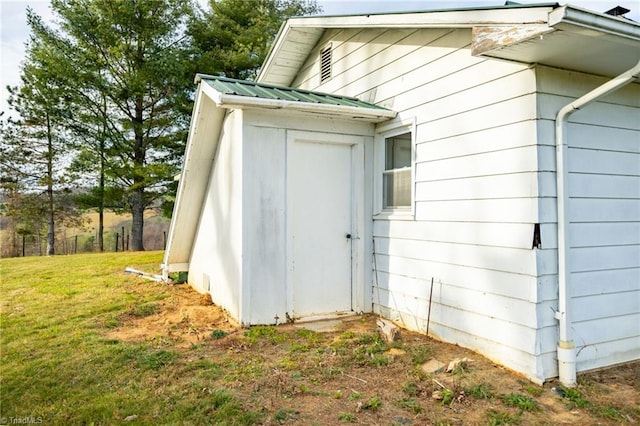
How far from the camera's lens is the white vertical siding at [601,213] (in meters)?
3.37

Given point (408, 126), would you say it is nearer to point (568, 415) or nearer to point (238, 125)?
point (238, 125)

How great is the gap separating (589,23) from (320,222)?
326cm

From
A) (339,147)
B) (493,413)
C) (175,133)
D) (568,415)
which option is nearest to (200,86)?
(339,147)

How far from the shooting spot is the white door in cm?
484

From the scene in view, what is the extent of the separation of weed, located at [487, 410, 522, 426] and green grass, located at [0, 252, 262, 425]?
5.01 ft

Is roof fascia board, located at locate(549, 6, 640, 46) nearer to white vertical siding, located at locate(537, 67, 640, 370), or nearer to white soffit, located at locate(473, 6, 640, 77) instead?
white soffit, located at locate(473, 6, 640, 77)

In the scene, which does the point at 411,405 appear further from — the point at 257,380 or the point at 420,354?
the point at 257,380

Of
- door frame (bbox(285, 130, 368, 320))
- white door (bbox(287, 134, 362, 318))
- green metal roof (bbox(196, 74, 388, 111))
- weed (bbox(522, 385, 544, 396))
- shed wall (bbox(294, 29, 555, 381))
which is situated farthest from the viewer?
door frame (bbox(285, 130, 368, 320))

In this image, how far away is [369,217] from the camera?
17.1 feet

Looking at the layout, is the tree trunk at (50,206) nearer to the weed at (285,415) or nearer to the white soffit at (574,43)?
the weed at (285,415)

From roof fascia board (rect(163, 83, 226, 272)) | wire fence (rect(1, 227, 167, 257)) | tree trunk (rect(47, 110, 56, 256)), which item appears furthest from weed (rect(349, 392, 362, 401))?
tree trunk (rect(47, 110, 56, 256))

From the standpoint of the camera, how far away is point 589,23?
258cm

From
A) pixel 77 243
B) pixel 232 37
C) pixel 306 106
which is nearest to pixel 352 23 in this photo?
pixel 306 106

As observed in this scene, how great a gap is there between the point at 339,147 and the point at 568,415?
3.58 meters
